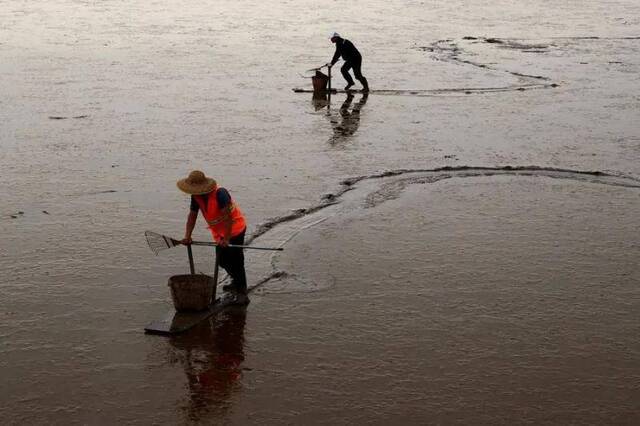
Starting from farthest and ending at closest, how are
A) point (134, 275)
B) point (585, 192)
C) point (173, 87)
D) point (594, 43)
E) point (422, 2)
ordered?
point (422, 2) < point (594, 43) < point (173, 87) < point (585, 192) < point (134, 275)

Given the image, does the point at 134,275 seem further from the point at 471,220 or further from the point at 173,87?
the point at 173,87

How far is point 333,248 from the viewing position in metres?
9.96

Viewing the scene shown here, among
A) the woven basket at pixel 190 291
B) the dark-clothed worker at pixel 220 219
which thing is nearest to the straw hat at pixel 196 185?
the dark-clothed worker at pixel 220 219

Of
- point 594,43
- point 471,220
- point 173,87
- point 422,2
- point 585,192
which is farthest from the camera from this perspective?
point 422,2

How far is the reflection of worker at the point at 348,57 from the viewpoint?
65.6ft

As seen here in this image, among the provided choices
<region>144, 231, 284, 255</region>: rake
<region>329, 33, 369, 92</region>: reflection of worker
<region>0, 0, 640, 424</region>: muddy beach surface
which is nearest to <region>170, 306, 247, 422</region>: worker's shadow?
<region>0, 0, 640, 424</region>: muddy beach surface

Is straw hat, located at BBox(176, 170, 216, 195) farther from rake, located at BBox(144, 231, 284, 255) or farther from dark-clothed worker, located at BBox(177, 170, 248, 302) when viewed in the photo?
rake, located at BBox(144, 231, 284, 255)

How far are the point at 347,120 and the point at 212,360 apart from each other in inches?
430

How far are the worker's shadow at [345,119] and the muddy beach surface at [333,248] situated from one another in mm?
99

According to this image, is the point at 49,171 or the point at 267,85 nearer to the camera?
the point at 49,171

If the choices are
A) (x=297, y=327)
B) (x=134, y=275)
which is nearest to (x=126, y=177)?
(x=134, y=275)

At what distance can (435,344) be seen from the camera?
24.6 ft

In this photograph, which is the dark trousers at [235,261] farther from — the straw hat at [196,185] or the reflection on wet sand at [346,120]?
the reflection on wet sand at [346,120]

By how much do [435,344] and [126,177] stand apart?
6.70m
